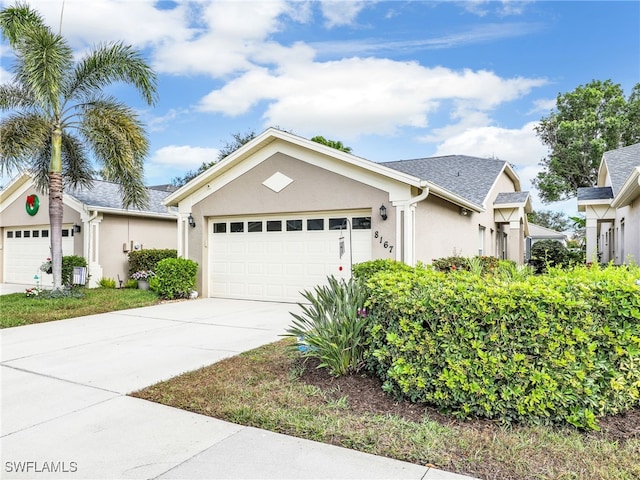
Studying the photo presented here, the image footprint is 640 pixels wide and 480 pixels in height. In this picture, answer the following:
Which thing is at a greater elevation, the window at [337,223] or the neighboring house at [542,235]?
the window at [337,223]

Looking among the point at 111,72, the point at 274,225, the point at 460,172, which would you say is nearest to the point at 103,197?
the point at 111,72

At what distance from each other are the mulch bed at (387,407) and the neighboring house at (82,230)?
12171 mm

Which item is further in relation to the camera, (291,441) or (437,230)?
(437,230)

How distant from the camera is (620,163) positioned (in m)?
15.3

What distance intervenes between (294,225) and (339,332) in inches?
258

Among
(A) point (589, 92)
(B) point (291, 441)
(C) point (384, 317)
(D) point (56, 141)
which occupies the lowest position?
(B) point (291, 441)

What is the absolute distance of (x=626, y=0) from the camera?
1067 cm

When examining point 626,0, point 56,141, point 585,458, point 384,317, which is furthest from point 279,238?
point 626,0

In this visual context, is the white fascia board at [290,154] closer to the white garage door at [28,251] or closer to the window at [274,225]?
the window at [274,225]

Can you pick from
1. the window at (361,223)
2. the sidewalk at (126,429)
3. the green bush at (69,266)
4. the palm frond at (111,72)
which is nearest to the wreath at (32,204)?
the green bush at (69,266)

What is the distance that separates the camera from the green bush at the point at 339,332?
4.51 m

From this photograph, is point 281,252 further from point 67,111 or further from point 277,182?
point 67,111

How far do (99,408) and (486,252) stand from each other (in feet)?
49.5

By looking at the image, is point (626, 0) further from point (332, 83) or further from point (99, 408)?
point (99, 408)
